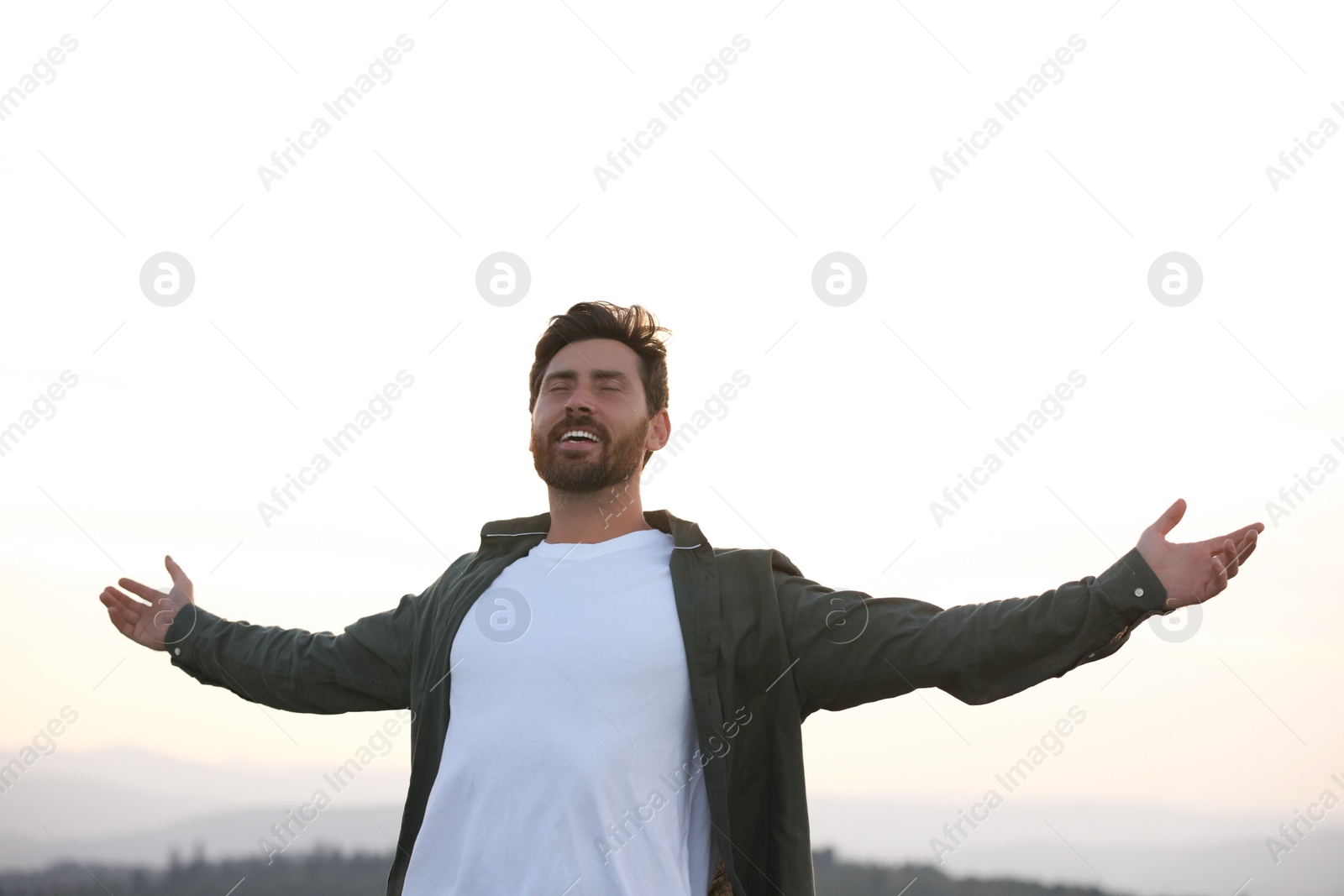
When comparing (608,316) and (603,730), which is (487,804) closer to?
(603,730)

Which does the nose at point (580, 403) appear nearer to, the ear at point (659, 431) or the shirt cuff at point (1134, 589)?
the ear at point (659, 431)

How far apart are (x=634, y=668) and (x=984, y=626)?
1107 millimetres

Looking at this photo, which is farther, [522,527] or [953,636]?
[522,527]

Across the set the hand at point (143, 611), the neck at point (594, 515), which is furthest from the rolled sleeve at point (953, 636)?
the hand at point (143, 611)

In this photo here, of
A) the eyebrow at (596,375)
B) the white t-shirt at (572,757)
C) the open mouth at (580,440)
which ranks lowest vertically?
the white t-shirt at (572,757)

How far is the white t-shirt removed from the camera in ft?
11.8

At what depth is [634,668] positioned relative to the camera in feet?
12.4

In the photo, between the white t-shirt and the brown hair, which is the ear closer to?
the brown hair

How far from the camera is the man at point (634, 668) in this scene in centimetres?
354

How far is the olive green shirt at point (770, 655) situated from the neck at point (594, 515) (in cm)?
13

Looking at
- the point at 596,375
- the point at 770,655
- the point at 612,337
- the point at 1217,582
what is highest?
the point at 612,337

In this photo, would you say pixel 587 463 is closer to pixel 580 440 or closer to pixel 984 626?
pixel 580 440

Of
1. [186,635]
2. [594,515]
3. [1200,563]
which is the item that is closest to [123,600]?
[186,635]

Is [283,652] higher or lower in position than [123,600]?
lower
